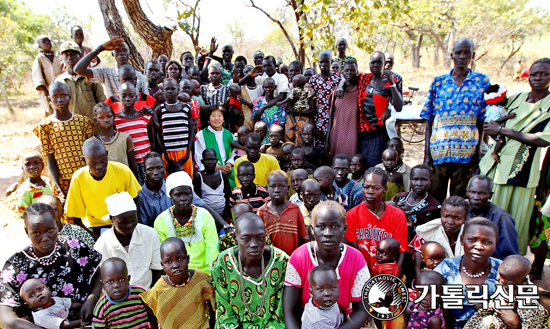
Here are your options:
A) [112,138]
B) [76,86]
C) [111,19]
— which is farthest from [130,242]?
[111,19]

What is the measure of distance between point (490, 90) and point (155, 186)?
340 cm

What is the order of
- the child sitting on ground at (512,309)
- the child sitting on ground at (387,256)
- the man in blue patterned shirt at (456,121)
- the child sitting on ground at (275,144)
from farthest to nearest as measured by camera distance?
1. the child sitting on ground at (275,144)
2. the man in blue patterned shirt at (456,121)
3. the child sitting on ground at (387,256)
4. the child sitting on ground at (512,309)

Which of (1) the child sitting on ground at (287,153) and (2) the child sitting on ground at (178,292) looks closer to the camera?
(2) the child sitting on ground at (178,292)

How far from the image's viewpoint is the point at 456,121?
3.73 metres

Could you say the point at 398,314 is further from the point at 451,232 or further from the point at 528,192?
the point at 528,192

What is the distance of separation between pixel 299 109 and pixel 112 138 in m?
2.52

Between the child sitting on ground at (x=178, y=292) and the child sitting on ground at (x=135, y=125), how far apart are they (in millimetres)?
1745

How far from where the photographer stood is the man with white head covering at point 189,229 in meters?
2.98

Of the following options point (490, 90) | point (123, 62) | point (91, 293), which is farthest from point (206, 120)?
point (490, 90)

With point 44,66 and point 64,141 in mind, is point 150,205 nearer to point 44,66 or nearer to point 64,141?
point 64,141

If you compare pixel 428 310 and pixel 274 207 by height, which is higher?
pixel 274 207

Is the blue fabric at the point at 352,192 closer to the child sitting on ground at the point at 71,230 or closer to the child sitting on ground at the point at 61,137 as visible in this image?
the child sitting on ground at the point at 71,230

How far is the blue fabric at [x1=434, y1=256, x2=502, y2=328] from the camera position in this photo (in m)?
2.35

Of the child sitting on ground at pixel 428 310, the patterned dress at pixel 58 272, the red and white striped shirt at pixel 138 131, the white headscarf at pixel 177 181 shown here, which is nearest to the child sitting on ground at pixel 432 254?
the child sitting on ground at pixel 428 310
